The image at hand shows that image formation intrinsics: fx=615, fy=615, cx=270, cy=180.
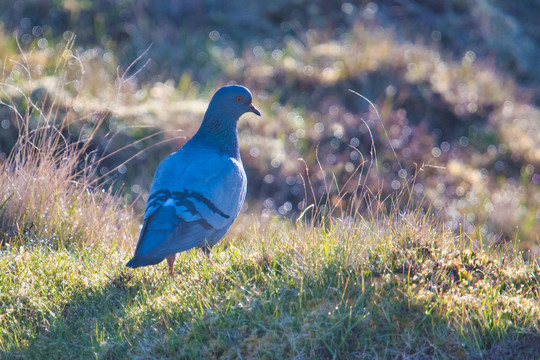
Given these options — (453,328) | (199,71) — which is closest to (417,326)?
(453,328)

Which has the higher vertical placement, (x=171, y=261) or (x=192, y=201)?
(x=192, y=201)

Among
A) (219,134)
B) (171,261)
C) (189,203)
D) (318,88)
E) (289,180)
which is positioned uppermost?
(219,134)

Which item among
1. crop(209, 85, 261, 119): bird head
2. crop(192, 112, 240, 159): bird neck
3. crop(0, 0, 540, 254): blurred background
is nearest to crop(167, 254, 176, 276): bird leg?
crop(192, 112, 240, 159): bird neck

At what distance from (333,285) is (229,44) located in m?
9.56

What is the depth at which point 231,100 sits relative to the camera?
5.18m

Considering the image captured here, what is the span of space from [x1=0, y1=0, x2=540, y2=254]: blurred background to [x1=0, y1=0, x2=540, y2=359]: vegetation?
42 mm

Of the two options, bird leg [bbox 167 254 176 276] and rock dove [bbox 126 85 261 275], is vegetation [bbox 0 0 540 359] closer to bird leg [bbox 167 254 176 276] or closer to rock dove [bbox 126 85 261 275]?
bird leg [bbox 167 254 176 276]

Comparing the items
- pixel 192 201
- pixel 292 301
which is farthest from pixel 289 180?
pixel 292 301

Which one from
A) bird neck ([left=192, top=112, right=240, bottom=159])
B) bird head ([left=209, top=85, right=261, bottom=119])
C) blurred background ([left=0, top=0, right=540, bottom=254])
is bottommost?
blurred background ([left=0, top=0, right=540, bottom=254])

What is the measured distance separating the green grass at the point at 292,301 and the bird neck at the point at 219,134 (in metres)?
0.93

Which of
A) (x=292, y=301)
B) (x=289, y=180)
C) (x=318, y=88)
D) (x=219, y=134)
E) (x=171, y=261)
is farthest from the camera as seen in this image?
(x=318, y=88)

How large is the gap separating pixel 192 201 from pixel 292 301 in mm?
1123

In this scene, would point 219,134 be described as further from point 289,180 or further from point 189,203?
point 289,180

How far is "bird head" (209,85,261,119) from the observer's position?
5.14 metres
